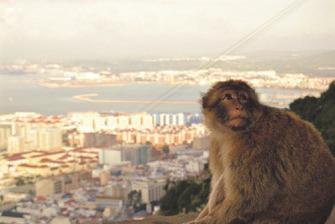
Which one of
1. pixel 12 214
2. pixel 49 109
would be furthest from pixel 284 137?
pixel 49 109

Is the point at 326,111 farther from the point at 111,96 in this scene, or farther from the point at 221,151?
the point at 221,151

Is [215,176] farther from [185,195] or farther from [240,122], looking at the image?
[185,195]

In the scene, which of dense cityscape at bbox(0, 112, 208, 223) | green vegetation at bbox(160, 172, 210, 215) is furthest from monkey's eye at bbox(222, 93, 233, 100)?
dense cityscape at bbox(0, 112, 208, 223)

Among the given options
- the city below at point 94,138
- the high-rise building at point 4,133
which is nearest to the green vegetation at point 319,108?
the city below at point 94,138

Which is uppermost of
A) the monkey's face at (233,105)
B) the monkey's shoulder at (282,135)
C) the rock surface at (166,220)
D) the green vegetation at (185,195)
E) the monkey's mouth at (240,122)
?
the monkey's face at (233,105)

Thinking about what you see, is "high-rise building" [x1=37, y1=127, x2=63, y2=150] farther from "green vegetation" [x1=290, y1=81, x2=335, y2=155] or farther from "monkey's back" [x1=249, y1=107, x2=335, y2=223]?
"monkey's back" [x1=249, y1=107, x2=335, y2=223]

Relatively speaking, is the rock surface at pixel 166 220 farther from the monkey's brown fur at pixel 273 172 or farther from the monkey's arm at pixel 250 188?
the monkey's arm at pixel 250 188
